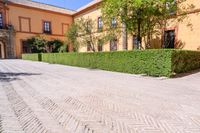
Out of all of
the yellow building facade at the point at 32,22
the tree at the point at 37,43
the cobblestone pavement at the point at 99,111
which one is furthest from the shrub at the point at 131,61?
the tree at the point at 37,43

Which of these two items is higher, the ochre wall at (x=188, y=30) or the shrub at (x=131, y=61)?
the ochre wall at (x=188, y=30)

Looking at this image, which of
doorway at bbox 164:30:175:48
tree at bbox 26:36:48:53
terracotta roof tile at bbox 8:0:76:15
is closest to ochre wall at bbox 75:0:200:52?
doorway at bbox 164:30:175:48

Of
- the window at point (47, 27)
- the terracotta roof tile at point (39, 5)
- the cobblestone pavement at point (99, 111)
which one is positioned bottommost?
the cobblestone pavement at point (99, 111)

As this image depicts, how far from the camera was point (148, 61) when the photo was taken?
10.9 meters

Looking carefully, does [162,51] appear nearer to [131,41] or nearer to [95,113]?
[95,113]

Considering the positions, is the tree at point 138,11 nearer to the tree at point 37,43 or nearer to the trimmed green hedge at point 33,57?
the trimmed green hedge at point 33,57

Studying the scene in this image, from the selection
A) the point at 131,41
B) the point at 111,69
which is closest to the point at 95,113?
the point at 111,69

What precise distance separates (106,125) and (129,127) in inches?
18.4

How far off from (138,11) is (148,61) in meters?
4.39

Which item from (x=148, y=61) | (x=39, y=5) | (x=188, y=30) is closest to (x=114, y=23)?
(x=188, y=30)

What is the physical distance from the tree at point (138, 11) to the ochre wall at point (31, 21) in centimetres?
2275

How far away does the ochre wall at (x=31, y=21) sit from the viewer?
32375mm

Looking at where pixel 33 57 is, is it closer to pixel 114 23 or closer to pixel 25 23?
pixel 25 23

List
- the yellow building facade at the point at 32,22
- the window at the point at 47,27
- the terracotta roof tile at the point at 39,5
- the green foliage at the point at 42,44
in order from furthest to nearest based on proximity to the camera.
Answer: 1. the window at the point at 47,27
2. the terracotta roof tile at the point at 39,5
3. the green foliage at the point at 42,44
4. the yellow building facade at the point at 32,22
